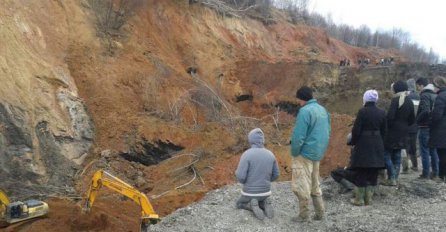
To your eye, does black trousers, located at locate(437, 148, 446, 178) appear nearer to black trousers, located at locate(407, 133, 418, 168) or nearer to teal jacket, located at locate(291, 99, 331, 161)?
black trousers, located at locate(407, 133, 418, 168)

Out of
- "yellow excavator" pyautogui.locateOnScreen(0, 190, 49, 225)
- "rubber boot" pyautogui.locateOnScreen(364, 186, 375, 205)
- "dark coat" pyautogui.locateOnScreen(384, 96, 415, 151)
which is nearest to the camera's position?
"rubber boot" pyautogui.locateOnScreen(364, 186, 375, 205)

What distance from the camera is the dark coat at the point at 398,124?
779 centimetres

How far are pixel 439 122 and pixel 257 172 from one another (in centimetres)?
370

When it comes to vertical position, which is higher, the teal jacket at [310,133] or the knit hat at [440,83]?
the knit hat at [440,83]

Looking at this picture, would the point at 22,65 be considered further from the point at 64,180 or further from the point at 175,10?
the point at 175,10

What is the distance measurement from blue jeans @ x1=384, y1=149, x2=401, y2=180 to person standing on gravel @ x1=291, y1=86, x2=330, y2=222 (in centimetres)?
189

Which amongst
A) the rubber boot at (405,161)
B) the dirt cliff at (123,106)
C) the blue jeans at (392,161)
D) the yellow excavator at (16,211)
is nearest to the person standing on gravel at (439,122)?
the blue jeans at (392,161)

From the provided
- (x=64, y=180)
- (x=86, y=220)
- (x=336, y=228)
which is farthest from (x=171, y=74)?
(x=336, y=228)

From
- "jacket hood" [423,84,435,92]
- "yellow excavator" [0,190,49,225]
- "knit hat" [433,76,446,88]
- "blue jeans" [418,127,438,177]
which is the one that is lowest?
"yellow excavator" [0,190,49,225]

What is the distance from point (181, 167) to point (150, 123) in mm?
1996

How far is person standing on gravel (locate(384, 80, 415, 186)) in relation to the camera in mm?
7801

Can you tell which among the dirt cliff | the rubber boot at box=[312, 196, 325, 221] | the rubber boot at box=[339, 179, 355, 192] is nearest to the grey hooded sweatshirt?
the rubber boot at box=[312, 196, 325, 221]

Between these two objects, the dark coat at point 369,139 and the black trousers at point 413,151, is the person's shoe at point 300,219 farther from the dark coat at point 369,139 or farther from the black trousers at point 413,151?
the black trousers at point 413,151

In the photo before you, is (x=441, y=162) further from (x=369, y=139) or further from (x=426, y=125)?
(x=369, y=139)
